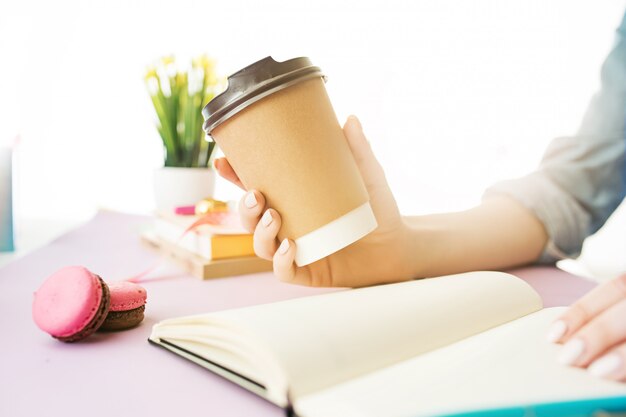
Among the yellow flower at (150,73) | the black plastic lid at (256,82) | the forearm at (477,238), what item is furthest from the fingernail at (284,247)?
the yellow flower at (150,73)

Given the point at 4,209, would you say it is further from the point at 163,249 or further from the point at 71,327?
the point at 71,327

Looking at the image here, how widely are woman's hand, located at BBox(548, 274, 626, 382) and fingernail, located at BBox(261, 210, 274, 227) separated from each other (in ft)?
1.10

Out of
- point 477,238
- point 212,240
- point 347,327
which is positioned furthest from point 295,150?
point 477,238

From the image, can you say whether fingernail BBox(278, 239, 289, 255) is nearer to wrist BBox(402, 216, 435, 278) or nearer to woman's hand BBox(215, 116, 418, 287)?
woman's hand BBox(215, 116, 418, 287)

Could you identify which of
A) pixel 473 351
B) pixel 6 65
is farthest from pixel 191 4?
pixel 473 351

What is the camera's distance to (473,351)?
1.65 ft

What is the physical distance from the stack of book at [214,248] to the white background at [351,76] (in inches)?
44.9

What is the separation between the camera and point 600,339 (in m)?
0.45

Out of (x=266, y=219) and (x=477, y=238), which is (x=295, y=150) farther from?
(x=477, y=238)

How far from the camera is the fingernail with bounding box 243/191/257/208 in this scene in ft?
2.07

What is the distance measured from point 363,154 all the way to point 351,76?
149 centimetres

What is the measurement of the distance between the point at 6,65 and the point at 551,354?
6.87 feet

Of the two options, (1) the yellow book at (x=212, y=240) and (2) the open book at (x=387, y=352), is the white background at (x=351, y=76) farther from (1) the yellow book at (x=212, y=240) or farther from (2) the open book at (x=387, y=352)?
(2) the open book at (x=387, y=352)

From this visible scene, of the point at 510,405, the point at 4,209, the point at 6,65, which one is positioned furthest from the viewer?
the point at 6,65
